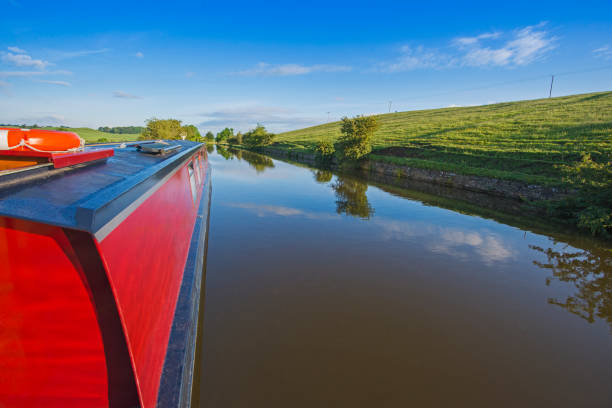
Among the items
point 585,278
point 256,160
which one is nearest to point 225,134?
point 256,160

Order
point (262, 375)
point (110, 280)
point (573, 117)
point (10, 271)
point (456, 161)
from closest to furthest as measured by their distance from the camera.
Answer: point (10, 271), point (110, 280), point (262, 375), point (456, 161), point (573, 117)

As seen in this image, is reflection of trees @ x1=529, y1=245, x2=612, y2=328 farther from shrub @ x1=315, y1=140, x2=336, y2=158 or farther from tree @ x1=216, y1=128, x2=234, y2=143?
tree @ x1=216, y1=128, x2=234, y2=143

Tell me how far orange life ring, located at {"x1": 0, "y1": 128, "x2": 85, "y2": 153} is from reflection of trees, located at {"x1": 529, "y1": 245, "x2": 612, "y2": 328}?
247 inches

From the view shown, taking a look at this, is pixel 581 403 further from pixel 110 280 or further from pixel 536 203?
pixel 536 203

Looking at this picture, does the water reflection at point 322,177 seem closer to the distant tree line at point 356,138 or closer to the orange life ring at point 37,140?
the distant tree line at point 356,138

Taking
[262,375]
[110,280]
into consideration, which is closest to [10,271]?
[110,280]

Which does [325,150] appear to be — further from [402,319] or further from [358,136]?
[402,319]

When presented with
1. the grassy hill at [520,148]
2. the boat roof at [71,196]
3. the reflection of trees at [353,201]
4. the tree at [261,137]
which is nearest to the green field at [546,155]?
the grassy hill at [520,148]

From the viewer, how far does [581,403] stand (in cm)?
249

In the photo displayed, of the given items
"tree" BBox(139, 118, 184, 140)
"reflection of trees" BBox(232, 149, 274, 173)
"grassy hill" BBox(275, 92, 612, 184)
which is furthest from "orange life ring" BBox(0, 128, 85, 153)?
"tree" BBox(139, 118, 184, 140)

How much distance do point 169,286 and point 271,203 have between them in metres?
6.92

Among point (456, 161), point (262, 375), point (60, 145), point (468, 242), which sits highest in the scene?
point (456, 161)

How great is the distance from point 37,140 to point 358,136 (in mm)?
21980

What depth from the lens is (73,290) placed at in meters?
1.30
